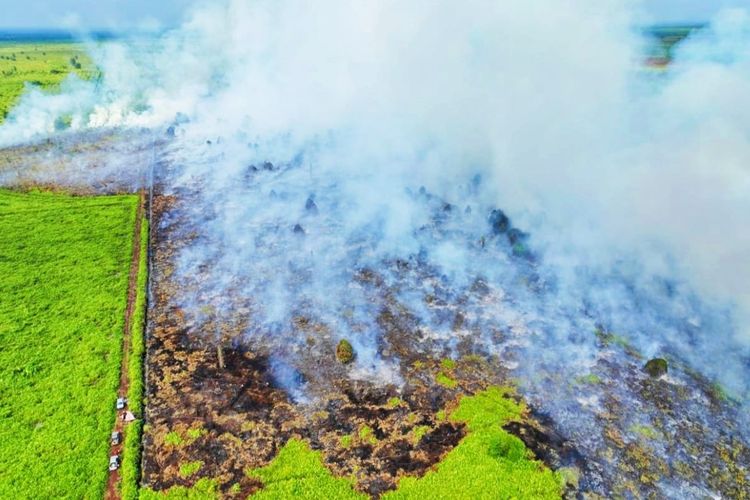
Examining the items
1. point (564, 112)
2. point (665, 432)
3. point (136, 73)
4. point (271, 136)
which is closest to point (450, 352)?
point (665, 432)

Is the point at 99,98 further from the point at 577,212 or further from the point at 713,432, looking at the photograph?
the point at 713,432

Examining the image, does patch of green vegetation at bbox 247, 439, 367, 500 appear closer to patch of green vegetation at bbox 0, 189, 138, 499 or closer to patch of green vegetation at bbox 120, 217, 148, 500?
patch of green vegetation at bbox 120, 217, 148, 500

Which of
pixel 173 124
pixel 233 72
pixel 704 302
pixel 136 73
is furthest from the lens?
pixel 136 73

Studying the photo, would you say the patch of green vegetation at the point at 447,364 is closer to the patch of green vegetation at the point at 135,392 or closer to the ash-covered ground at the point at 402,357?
the ash-covered ground at the point at 402,357

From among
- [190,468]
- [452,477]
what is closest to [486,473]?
[452,477]

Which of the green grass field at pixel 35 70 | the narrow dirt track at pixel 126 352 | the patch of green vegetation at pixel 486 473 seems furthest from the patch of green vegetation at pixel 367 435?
the green grass field at pixel 35 70

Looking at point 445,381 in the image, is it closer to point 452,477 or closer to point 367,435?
point 367,435
